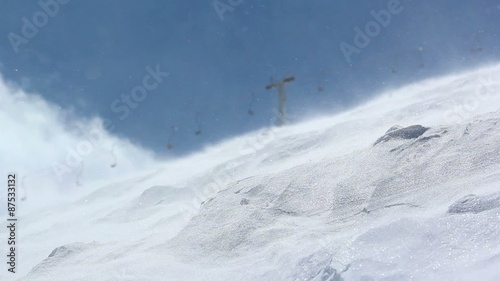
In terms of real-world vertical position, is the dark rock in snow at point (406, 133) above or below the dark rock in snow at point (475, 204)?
above

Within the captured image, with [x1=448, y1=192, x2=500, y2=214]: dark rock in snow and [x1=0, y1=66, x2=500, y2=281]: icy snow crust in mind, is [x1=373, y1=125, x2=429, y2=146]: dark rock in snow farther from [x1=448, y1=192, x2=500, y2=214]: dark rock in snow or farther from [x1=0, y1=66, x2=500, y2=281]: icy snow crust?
[x1=448, y1=192, x2=500, y2=214]: dark rock in snow

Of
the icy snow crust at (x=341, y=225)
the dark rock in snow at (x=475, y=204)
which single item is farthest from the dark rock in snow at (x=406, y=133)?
the dark rock in snow at (x=475, y=204)

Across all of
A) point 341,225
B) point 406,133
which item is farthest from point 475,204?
point 406,133

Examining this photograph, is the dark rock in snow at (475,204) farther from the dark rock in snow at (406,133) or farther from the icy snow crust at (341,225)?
the dark rock in snow at (406,133)

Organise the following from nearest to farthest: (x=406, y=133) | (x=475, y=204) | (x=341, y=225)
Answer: (x=475, y=204)
(x=341, y=225)
(x=406, y=133)

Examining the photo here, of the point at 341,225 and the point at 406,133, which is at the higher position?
the point at 406,133

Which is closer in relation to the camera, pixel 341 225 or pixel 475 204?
pixel 475 204

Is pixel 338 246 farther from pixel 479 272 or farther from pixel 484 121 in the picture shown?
pixel 484 121

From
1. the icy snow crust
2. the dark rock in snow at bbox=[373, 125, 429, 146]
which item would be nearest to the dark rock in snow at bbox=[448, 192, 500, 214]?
the icy snow crust

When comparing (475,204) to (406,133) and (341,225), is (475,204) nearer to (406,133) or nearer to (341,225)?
(341,225)

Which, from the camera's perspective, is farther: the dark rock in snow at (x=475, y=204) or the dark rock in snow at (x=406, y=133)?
the dark rock in snow at (x=406, y=133)
